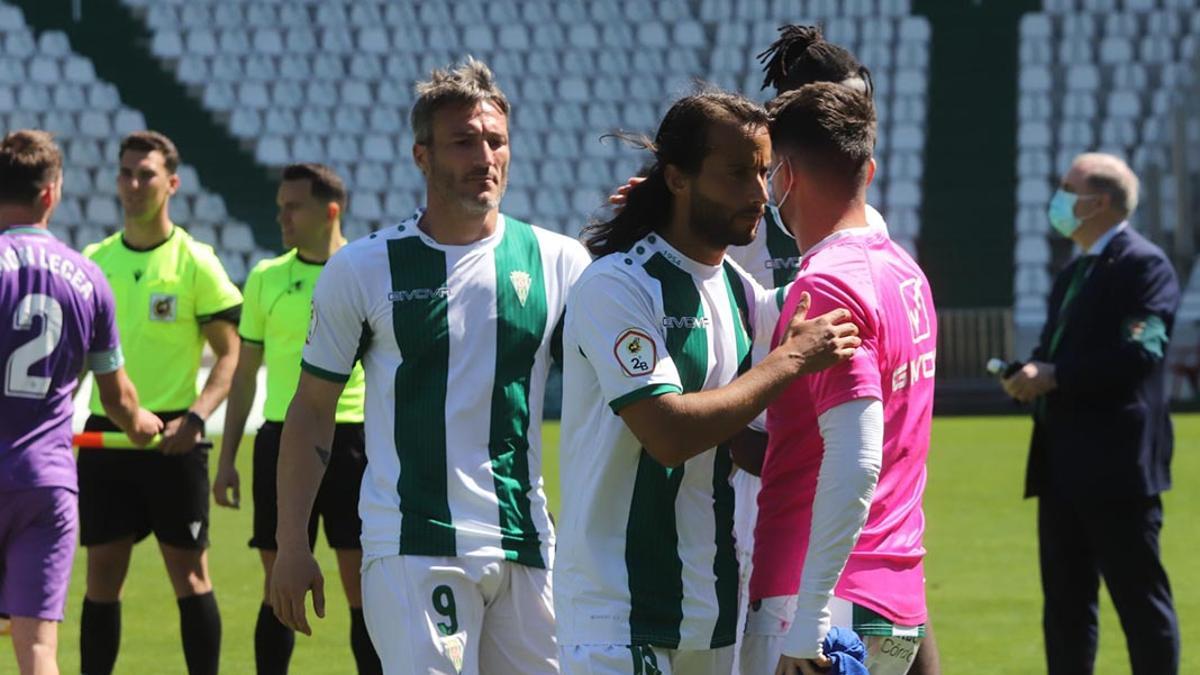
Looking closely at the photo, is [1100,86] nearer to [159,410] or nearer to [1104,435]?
[1104,435]

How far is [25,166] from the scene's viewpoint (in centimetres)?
514

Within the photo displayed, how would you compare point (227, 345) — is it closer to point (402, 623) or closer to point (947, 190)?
point (402, 623)

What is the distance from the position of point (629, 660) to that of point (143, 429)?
119 inches

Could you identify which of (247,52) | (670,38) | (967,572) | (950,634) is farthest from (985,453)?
(247,52)

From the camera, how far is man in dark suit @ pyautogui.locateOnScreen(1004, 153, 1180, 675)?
5645 mm

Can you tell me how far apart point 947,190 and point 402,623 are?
20.6 m

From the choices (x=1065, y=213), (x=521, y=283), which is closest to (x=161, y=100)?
(x=1065, y=213)

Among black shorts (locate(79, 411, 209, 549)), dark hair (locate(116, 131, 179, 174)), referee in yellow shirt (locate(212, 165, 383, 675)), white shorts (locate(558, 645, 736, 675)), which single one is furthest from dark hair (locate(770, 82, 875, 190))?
dark hair (locate(116, 131, 179, 174))

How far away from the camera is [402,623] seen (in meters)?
3.68

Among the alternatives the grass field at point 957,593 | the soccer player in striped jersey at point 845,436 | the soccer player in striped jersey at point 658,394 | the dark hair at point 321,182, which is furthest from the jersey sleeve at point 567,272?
the grass field at point 957,593

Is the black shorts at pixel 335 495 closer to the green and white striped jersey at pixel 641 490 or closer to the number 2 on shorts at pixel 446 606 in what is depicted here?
the number 2 on shorts at pixel 446 606

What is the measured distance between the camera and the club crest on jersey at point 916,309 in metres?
3.00

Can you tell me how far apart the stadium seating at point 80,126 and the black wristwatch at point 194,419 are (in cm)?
1779

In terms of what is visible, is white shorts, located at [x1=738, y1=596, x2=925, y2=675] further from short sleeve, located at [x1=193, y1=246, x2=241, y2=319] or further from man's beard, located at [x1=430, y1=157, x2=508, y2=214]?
short sleeve, located at [x1=193, y1=246, x2=241, y2=319]
